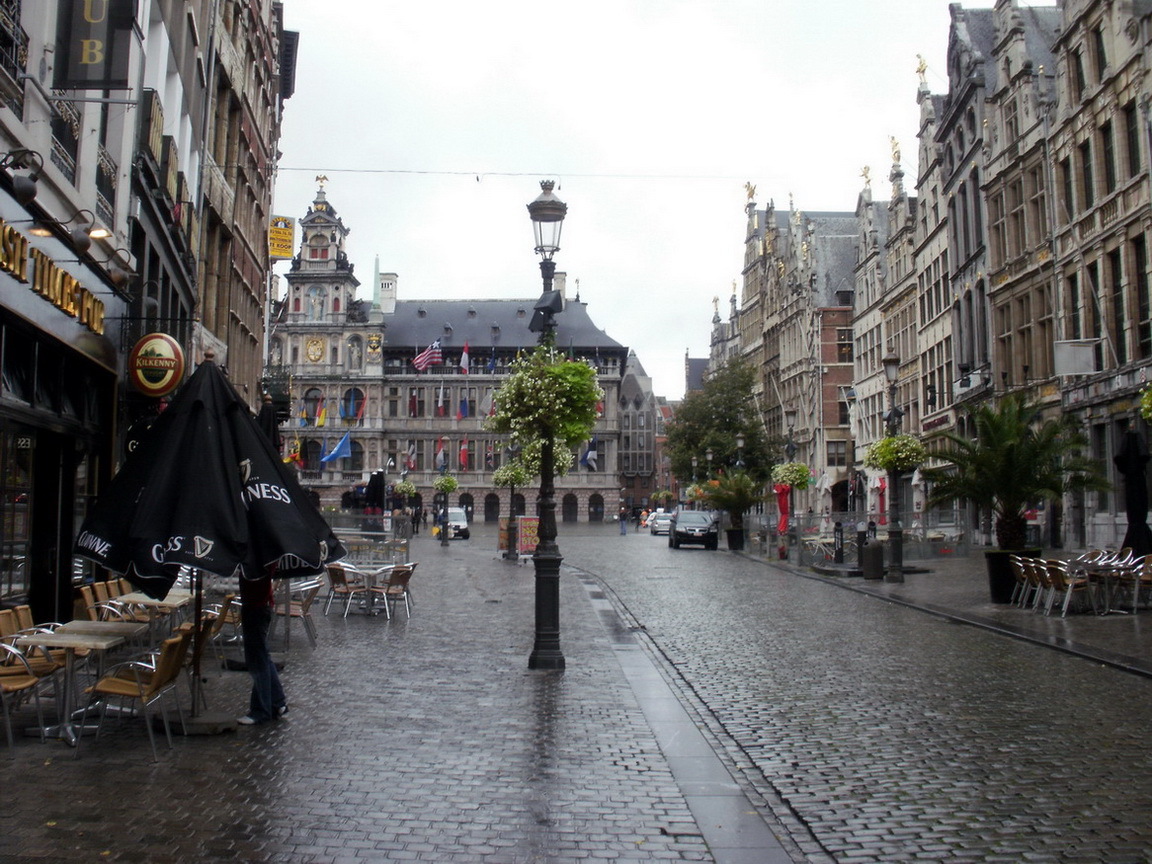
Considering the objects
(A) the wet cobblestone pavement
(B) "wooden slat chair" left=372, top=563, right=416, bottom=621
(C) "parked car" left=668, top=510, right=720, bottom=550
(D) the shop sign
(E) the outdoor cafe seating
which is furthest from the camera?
(C) "parked car" left=668, top=510, right=720, bottom=550

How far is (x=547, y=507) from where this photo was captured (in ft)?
39.2

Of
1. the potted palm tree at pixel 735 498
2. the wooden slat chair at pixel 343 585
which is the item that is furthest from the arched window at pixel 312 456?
the wooden slat chair at pixel 343 585

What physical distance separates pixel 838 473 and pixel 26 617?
64.8 metres

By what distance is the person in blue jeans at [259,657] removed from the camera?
27.1ft

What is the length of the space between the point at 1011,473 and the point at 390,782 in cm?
1425

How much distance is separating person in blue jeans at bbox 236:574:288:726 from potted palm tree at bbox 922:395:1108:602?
13.2m

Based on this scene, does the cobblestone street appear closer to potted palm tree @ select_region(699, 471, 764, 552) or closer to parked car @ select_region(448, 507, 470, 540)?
potted palm tree @ select_region(699, 471, 764, 552)

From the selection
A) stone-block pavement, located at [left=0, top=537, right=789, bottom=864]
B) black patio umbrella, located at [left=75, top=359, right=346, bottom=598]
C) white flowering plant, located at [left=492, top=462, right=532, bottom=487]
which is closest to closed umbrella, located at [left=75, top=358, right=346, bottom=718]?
black patio umbrella, located at [left=75, top=359, right=346, bottom=598]

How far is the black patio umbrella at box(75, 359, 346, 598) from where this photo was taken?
23.8 ft

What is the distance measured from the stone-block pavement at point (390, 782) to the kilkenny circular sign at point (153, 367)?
518cm

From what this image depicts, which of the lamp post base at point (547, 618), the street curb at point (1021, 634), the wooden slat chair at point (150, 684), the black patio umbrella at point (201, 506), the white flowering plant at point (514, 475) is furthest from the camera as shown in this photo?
the white flowering plant at point (514, 475)

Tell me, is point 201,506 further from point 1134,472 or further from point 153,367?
point 1134,472

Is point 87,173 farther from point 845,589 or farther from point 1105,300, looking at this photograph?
point 1105,300

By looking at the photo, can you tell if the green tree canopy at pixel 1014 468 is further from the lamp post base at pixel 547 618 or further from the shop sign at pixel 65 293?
the shop sign at pixel 65 293
